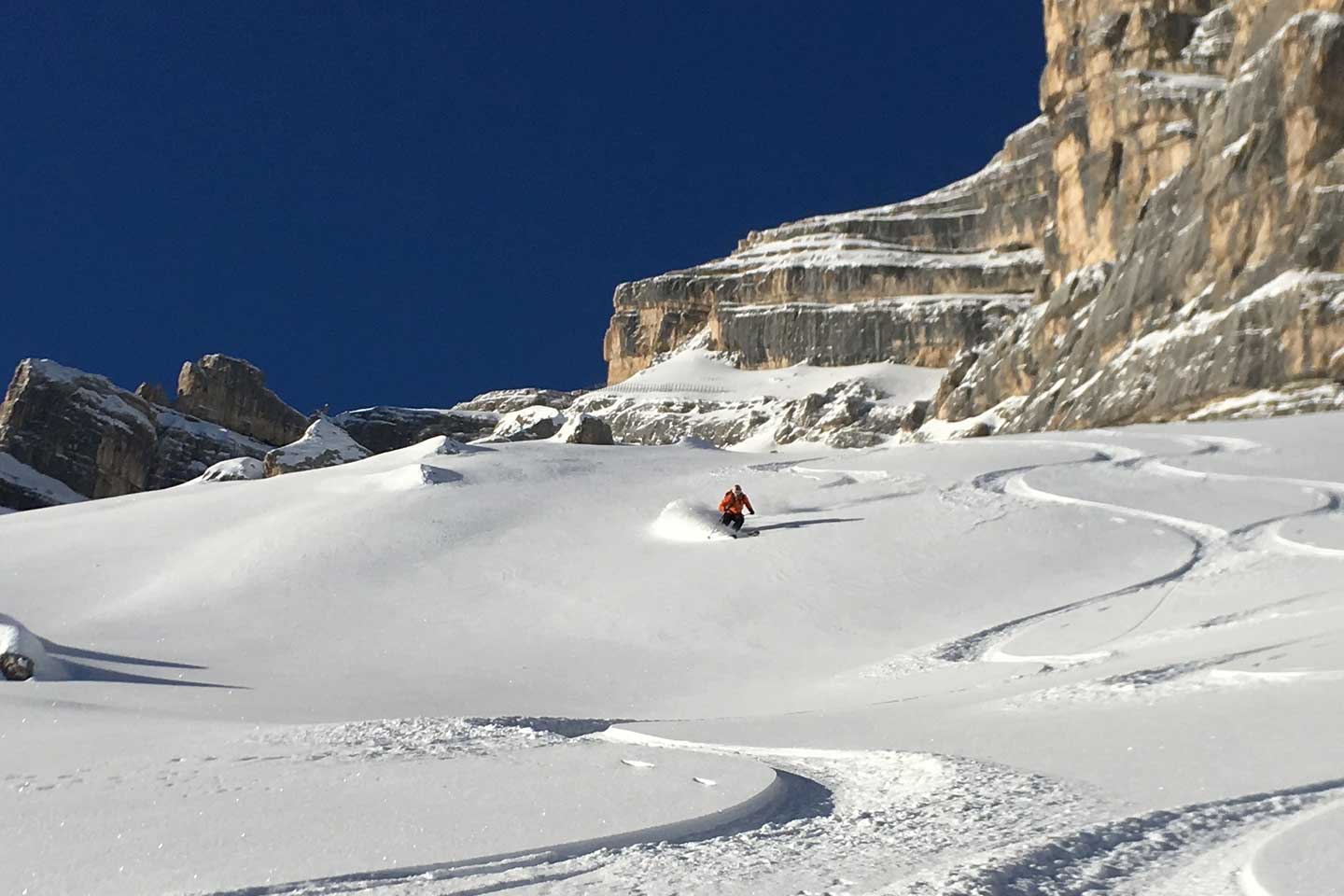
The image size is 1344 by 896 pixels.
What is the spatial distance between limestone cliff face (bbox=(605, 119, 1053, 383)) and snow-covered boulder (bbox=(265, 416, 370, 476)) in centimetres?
7117

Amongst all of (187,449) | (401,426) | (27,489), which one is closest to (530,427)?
(187,449)

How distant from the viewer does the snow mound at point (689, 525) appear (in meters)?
21.6

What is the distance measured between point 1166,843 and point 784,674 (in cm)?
877

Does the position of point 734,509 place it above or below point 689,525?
above

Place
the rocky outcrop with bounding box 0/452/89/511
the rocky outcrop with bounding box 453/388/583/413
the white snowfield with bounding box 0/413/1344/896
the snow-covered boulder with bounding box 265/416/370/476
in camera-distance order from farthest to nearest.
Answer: the rocky outcrop with bounding box 453/388/583/413 → the rocky outcrop with bounding box 0/452/89/511 → the snow-covered boulder with bounding box 265/416/370/476 → the white snowfield with bounding box 0/413/1344/896

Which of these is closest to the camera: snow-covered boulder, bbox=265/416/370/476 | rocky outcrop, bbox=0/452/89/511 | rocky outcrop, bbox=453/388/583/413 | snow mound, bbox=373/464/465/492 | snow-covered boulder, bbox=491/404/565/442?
snow mound, bbox=373/464/465/492

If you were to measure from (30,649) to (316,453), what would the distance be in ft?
147

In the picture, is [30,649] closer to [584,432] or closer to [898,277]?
[584,432]

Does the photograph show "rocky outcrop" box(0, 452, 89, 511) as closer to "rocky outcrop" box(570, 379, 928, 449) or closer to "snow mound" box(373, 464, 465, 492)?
"rocky outcrop" box(570, 379, 928, 449)

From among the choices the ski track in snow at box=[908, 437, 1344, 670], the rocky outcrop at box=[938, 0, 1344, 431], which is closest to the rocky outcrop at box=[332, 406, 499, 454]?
the rocky outcrop at box=[938, 0, 1344, 431]

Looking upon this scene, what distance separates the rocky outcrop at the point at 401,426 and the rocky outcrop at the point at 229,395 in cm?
976

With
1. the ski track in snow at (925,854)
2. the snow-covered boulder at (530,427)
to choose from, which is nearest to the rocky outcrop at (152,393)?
the snow-covered boulder at (530,427)

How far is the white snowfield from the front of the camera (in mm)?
5945

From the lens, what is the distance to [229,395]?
86.0m
